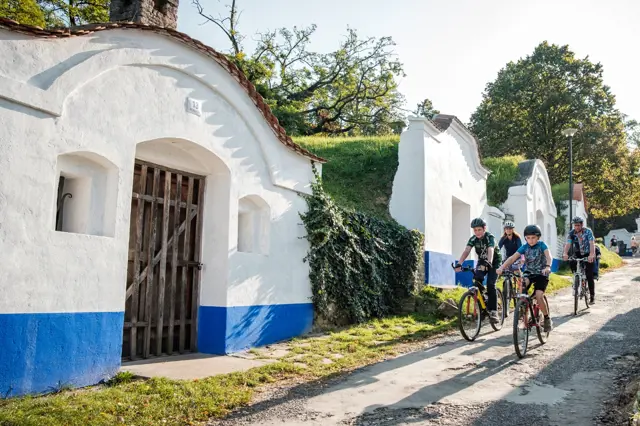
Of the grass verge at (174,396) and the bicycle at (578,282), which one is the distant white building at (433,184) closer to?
the bicycle at (578,282)

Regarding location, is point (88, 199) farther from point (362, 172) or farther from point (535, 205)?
point (535, 205)

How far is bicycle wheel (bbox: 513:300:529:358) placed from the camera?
731cm

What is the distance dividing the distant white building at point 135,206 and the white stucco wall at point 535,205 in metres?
14.3

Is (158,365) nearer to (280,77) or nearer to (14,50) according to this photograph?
(14,50)

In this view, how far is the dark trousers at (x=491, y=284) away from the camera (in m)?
9.08

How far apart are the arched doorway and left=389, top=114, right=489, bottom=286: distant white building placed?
21.7ft

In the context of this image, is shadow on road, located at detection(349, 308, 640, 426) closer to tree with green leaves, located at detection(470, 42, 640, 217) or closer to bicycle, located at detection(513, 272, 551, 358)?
bicycle, located at detection(513, 272, 551, 358)

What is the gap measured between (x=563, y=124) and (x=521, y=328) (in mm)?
33441

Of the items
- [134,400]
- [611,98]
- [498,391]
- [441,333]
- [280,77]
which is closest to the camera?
[134,400]

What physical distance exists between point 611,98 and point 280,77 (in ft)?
74.2

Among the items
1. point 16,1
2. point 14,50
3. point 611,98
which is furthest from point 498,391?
point 611,98

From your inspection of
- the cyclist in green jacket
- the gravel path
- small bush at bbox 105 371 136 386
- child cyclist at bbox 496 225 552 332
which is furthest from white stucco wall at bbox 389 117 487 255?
small bush at bbox 105 371 136 386

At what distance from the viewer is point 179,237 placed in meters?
7.97

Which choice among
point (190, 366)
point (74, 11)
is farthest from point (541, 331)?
point (74, 11)
